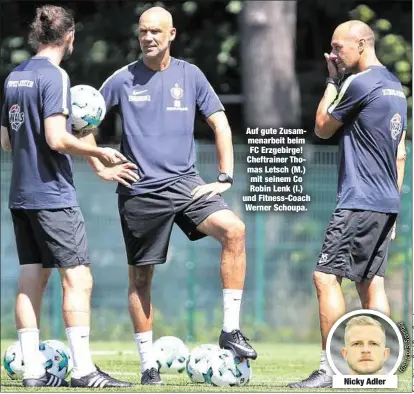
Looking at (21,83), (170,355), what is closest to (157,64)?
(21,83)

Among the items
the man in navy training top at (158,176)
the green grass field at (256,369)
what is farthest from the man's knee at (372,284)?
the man in navy training top at (158,176)

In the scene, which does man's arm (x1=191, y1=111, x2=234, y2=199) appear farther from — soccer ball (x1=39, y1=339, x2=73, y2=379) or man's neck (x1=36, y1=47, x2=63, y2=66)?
soccer ball (x1=39, y1=339, x2=73, y2=379)

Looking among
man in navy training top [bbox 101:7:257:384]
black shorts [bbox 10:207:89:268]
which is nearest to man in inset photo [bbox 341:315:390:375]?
man in navy training top [bbox 101:7:257:384]

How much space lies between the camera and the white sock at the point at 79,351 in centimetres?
855

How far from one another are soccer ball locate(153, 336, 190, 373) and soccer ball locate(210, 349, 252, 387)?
0.64m

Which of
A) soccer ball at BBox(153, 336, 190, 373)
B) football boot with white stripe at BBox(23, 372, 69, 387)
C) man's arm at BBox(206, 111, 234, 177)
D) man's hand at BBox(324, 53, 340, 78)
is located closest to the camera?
football boot with white stripe at BBox(23, 372, 69, 387)

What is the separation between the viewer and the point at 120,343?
46.0 ft

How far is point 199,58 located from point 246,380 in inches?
270

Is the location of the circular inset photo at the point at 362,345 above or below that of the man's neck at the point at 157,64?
below

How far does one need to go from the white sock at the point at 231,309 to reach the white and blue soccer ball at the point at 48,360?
107 cm

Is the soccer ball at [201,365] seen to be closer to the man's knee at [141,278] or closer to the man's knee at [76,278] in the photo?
the man's knee at [141,278]

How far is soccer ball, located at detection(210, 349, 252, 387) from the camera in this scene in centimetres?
890

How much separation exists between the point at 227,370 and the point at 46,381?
1.19m

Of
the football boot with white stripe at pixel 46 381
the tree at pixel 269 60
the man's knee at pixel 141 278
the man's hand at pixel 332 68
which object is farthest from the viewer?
the tree at pixel 269 60
